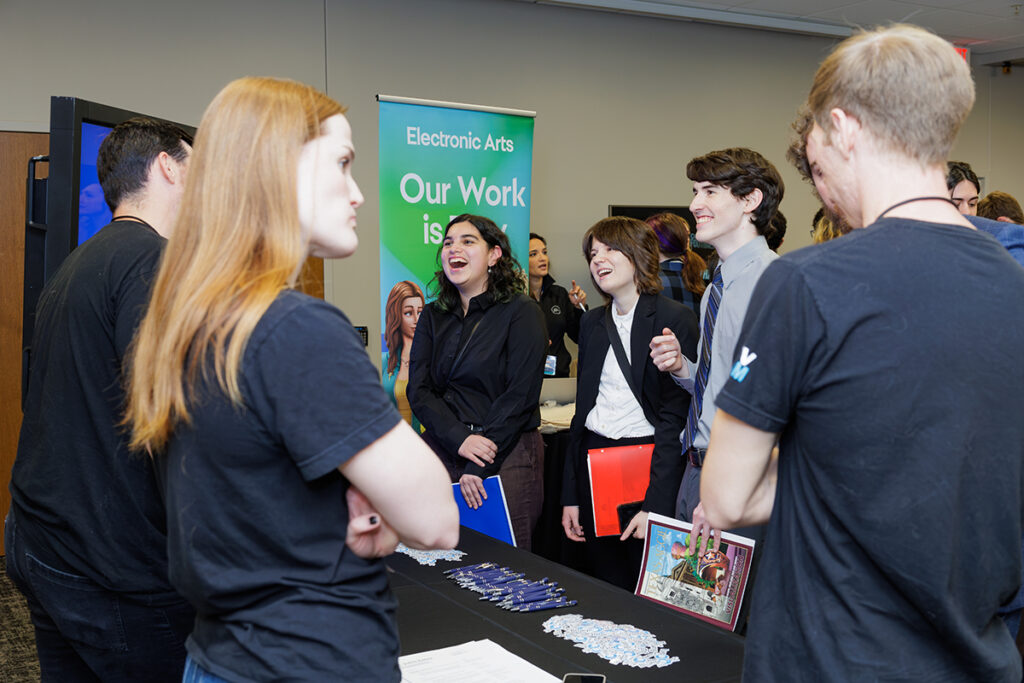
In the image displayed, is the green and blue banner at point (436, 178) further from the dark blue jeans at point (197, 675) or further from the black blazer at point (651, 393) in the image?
the dark blue jeans at point (197, 675)

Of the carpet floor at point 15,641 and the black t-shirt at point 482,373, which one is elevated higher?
the black t-shirt at point 482,373

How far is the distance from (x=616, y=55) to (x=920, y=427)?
5.90 metres

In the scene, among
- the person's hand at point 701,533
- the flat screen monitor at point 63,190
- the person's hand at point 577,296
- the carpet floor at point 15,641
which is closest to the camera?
the person's hand at point 701,533

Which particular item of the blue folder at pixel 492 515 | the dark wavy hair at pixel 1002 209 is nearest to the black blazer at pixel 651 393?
the blue folder at pixel 492 515

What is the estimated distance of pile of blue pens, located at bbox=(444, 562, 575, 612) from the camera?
6.11 ft

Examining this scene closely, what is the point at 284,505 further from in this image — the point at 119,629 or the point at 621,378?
the point at 621,378

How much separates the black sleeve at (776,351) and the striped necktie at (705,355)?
1.35 m

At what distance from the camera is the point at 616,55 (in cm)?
651

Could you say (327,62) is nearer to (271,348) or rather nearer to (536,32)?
(536,32)

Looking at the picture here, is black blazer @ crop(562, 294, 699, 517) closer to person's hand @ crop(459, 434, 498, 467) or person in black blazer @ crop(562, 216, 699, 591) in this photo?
person in black blazer @ crop(562, 216, 699, 591)

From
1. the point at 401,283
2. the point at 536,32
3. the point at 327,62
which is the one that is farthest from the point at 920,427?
the point at 536,32

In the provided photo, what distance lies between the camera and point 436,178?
4895 mm

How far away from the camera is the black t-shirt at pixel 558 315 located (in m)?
5.57

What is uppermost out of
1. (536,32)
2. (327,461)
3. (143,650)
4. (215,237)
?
(536,32)
